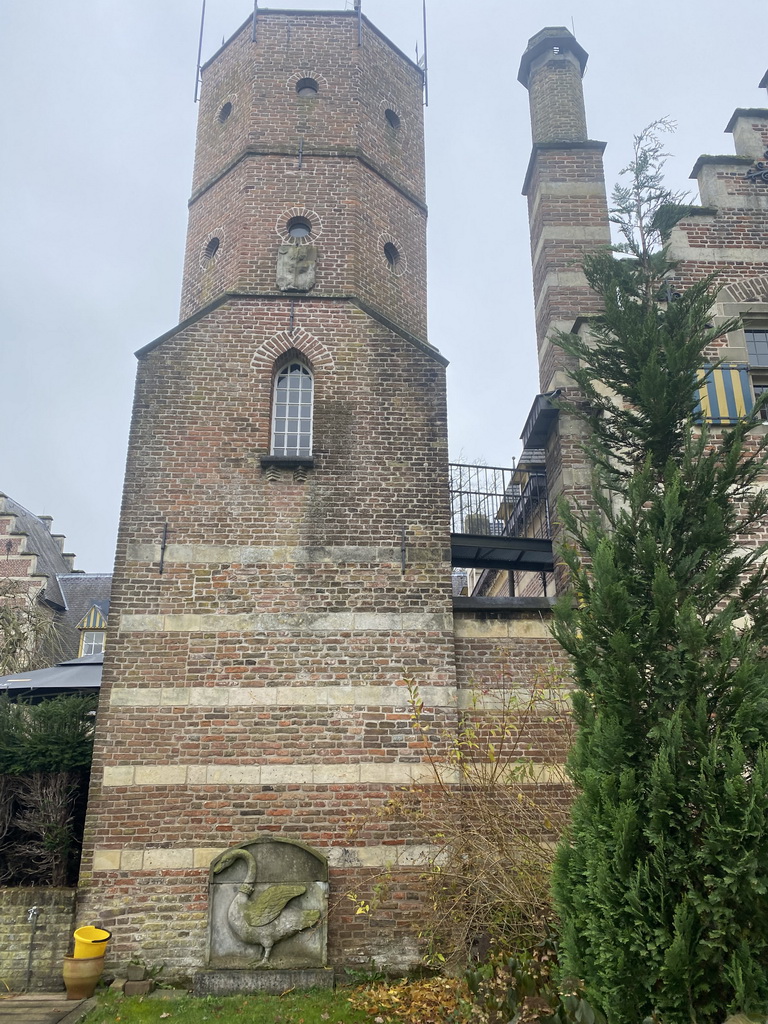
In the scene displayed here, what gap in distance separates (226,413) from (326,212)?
356 cm

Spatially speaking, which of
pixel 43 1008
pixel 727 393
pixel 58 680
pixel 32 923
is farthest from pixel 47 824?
pixel 727 393

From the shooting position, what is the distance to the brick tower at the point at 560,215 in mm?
10797

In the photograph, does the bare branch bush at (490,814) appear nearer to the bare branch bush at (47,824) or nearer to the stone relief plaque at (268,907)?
the stone relief plaque at (268,907)

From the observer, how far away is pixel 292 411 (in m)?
10.7

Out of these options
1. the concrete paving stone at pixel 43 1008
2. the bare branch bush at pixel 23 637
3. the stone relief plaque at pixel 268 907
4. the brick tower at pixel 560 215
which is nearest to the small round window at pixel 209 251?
the brick tower at pixel 560 215

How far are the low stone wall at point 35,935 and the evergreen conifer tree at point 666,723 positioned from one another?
541 cm

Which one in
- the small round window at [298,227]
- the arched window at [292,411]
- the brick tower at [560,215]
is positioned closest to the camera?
the arched window at [292,411]

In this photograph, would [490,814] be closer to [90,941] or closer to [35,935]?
[90,941]

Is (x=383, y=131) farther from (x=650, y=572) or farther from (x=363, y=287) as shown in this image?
(x=650, y=572)

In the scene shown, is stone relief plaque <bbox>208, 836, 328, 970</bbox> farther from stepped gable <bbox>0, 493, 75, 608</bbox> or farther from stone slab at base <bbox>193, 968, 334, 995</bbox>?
stepped gable <bbox>0, 493, 75, 608</bbox>

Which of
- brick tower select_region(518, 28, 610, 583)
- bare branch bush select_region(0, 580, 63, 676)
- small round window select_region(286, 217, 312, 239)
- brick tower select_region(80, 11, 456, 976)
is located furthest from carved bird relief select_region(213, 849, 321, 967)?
bare branch bush select_region(0, 580, 63, 676)

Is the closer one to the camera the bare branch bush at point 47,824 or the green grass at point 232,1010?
the green grass at point 232,1010

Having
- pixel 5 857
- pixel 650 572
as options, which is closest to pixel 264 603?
pixel 5 857

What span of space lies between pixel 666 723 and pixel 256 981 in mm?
5104
